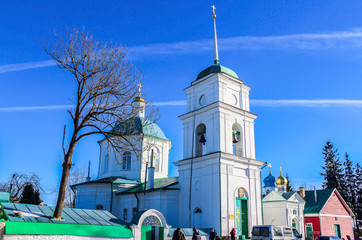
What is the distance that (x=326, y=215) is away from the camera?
1190 inches

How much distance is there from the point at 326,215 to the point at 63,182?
25502 mm

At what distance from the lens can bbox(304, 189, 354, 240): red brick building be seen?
2936 cm

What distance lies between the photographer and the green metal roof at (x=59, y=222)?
11.7 metres

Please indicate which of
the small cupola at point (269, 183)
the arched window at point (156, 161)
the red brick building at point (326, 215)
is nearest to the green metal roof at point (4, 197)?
the arched window at point (156, 161)

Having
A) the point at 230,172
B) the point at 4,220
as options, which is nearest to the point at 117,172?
the point at 230,172

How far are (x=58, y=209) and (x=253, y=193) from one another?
42.4ft

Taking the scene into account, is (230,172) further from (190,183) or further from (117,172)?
(117,172)

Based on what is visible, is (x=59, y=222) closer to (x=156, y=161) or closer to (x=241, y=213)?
(x=241, y=213)

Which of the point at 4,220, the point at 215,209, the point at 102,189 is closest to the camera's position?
the point at 4,220

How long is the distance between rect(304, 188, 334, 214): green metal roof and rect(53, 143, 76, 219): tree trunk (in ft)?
78.6

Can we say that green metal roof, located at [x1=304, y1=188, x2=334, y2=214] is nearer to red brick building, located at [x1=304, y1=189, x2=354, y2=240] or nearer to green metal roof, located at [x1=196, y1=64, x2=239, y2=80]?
red brick building, located at [x1=304, y1=189, x2=354, y2=240]

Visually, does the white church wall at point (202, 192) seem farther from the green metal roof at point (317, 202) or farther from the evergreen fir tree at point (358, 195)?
the evergreen fir tree at point (358, 195)

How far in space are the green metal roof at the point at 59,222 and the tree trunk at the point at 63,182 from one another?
0.32 meters

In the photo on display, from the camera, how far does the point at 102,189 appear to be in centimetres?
2670
